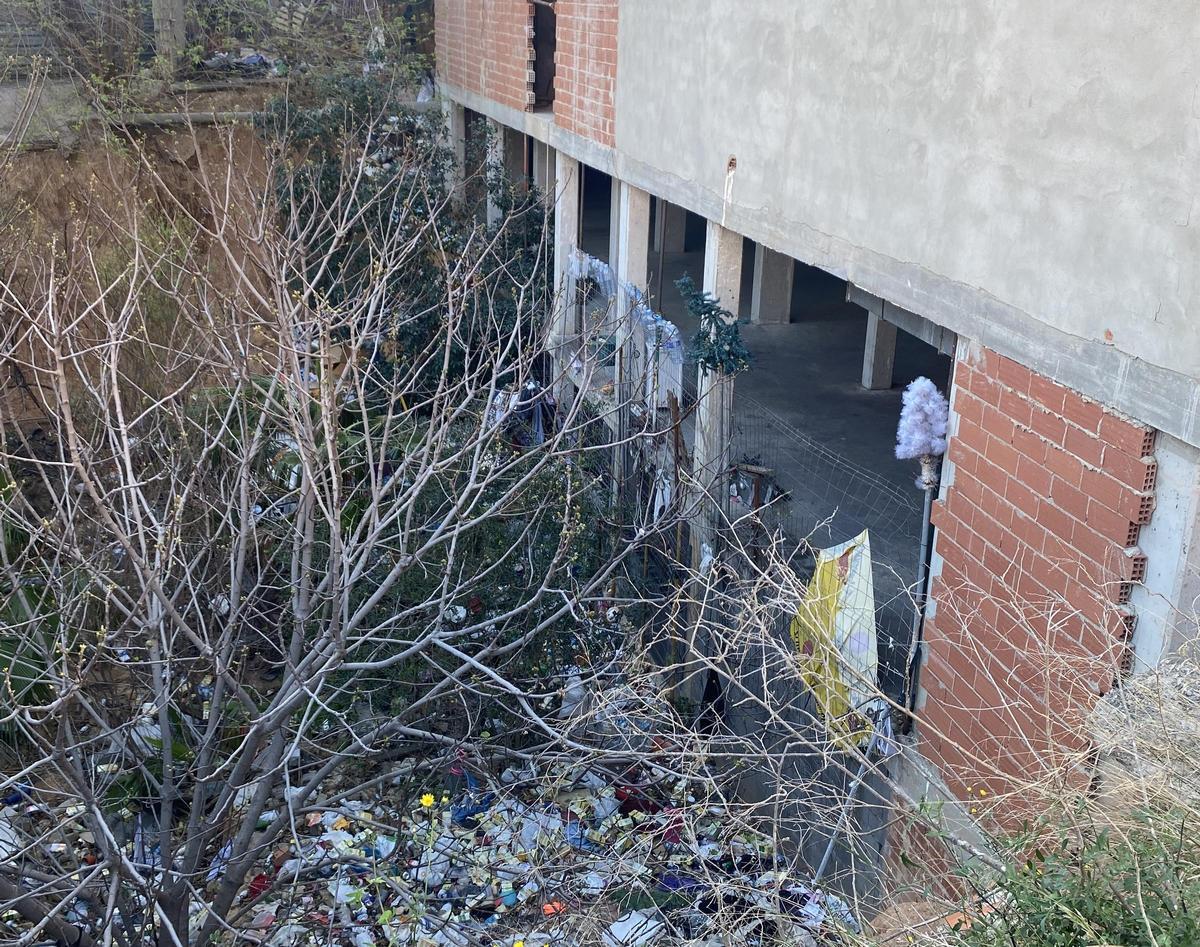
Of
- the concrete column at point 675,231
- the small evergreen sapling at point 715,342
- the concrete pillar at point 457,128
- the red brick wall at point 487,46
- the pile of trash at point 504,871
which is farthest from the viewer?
the concrete column at point 675,231

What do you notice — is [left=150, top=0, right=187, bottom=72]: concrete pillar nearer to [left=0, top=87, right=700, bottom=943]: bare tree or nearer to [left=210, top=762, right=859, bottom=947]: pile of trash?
[left=0, top=87, right=700, bottom=943]: bare tree

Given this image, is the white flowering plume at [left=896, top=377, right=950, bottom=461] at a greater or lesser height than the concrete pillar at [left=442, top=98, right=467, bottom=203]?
lesser

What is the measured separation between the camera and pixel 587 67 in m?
8.56

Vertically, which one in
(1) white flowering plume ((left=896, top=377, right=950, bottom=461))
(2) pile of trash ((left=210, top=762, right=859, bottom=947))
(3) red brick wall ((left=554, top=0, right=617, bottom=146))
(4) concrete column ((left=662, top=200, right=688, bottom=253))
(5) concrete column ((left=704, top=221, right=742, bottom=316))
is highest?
(3) red brick wall ((left=554, top=0, right=617, bottom=146))

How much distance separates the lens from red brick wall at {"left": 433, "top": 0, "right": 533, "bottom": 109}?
10078 mm

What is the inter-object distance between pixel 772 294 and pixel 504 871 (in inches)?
399

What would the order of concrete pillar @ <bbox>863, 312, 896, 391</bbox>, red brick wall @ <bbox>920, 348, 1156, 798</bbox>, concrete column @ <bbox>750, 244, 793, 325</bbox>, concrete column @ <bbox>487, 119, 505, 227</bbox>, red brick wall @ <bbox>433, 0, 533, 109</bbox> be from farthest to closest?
concrete column @ <bbox>750, 244, 793, 325</bbox>, concrete column @ <bbox>487, 119, 505, 227</bbox>, concrete pillar @ <bbox>863, 312, 896, 391</bbox>, red brick wall @ <bbox>433, 0, 533, 109</bbox>, red brick wall @ <bbox>920, 348, 1156, 798</bbox>

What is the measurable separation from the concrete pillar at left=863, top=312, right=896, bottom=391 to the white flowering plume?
21.5ft

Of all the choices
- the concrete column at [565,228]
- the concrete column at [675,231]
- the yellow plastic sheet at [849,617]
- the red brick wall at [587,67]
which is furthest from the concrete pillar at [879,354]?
the concrete column at [675,231]

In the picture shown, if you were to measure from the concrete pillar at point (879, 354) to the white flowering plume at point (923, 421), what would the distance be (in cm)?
655

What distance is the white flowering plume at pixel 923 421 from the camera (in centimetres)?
472

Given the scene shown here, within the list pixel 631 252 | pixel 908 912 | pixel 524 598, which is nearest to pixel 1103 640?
pixel 908 912

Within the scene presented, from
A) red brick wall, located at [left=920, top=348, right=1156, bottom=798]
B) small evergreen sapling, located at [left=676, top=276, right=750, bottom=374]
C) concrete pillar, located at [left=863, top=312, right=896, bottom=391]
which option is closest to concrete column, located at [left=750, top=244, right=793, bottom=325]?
concrete pillar, located at [left=863, top=312, right=896, bottom=391]

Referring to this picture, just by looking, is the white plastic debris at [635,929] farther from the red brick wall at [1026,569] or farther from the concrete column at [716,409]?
the concrete column at [716,409]
